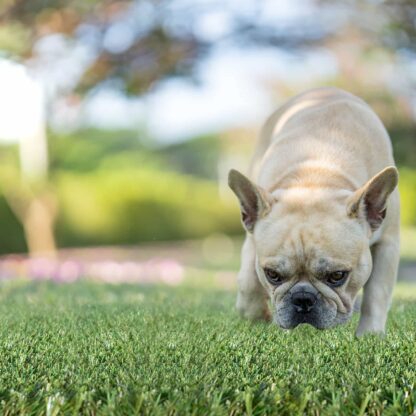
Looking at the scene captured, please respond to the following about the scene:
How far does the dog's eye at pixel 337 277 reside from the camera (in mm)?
3859

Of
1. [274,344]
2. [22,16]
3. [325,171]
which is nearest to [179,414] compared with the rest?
[274,344]

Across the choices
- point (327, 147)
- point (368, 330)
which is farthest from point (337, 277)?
point (327, 147)

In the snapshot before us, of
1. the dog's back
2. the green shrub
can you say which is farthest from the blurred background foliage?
the dog's back

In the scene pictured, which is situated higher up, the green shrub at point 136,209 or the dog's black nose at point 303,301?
the dog's black nose at point 303,301

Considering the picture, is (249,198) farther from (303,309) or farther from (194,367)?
(194,367)

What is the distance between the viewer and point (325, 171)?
4.35m

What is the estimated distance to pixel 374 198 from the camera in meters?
4.03

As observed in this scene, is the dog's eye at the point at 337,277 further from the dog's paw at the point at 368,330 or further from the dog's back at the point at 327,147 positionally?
the dog's back at the point at 327,147

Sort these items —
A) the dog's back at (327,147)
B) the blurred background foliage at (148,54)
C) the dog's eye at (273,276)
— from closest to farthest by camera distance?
the dog's eye at (273,276) < the dog's back at (327,147) < the blurred background foliage at (148,54)

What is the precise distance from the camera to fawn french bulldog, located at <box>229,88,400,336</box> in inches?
152

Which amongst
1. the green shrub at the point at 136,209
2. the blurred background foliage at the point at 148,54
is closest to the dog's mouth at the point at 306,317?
the blurred background foliage at the point at 148,54

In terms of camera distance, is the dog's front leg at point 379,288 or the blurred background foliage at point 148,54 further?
the blurred background foliage at point 148,54

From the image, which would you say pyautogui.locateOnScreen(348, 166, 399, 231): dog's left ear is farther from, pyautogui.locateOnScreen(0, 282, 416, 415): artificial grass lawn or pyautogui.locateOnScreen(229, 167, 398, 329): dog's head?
pyautogui.locateOnScreen(0, 282, 416, 415): artificial grass lawn

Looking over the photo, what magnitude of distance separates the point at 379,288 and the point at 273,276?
0.63 meters
